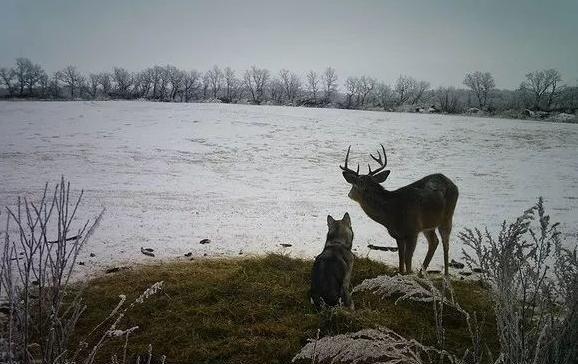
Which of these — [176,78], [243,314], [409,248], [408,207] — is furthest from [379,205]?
[176,78]

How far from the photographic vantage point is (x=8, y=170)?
16391 millimetres

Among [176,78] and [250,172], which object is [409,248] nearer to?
[250,172]

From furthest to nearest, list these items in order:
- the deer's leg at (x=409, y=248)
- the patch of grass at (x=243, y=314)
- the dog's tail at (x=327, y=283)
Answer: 1. the deer's leg at (x=409, y=248)
2. the dog's tail at (x=327, y=283)
3. the patch of grass at (x=243, y=314)

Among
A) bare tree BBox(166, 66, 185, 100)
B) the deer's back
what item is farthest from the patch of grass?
bare tree BBox(166, 66, 185, 100)

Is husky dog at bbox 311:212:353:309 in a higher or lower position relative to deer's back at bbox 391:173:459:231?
lower

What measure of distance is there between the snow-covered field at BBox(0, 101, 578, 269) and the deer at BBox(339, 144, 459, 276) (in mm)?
1345

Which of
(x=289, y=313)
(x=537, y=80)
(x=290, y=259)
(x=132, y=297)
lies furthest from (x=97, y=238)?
(x=537, y=80)

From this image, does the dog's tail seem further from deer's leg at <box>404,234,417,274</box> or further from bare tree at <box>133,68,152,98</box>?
bare tree at <box>133,68,152,98</box>

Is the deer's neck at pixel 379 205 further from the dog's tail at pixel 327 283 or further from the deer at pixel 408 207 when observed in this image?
the dog's tail at pixel 327 283

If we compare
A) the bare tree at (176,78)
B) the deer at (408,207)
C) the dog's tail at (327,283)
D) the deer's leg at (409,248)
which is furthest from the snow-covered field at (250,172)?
the bare tree at (176,78)

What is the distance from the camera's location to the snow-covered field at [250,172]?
391 inches

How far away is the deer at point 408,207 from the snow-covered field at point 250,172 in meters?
1.34

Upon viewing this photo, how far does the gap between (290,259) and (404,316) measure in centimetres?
261

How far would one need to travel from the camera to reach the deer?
718 centimetres
